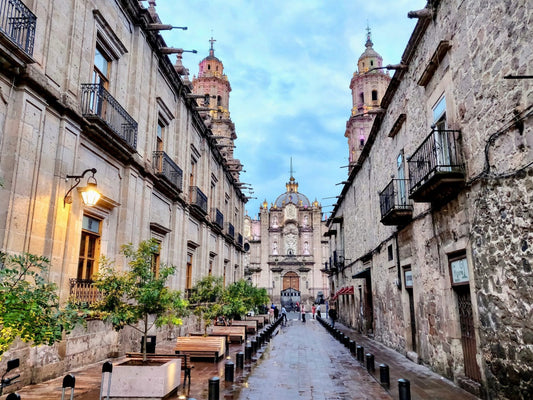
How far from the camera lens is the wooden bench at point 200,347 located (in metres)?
11.4

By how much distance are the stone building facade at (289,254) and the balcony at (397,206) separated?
142 feet

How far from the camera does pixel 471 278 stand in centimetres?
811

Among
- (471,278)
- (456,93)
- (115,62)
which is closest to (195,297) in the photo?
(115,62)

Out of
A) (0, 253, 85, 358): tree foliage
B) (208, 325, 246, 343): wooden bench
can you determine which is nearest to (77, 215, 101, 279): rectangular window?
(0, 253, 85, 358): tree foliage

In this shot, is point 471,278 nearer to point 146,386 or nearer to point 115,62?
point 146,386

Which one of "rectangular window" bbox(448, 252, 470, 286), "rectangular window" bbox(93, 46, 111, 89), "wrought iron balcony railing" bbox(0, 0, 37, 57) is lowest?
"rectangular window" bbox(448, 252, 470, 286)

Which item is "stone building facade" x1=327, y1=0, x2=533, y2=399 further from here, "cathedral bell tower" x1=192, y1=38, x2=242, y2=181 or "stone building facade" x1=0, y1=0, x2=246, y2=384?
"cathedral bell tower" x1=192, y1=38, x2=242, y2=181

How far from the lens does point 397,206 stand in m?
13.0

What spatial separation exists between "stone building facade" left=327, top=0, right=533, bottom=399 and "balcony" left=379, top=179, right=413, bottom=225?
0.17 feet

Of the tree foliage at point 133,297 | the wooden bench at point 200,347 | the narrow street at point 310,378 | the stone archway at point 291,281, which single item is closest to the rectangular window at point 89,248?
the tree foliage at point 133,297

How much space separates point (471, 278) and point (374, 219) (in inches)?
421

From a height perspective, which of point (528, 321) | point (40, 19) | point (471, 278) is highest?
point (40, 19)

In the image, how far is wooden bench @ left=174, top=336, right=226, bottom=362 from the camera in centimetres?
1135

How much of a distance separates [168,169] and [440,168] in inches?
416
